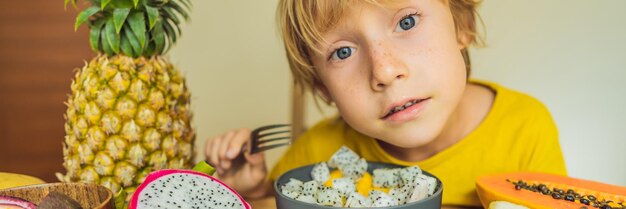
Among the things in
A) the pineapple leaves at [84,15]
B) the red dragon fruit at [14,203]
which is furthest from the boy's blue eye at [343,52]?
the red dragon fruit at [14,203]

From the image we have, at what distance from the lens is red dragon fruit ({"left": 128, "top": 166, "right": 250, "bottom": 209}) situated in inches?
25.6

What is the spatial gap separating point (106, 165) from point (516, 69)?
1.33 meters

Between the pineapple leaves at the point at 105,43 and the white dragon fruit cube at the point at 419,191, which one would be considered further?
the pineapple leaves at the point at 105,43

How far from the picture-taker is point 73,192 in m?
0.63

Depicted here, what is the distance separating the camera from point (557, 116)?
5.73ft

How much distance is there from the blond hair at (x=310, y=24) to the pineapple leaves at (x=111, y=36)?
30 cm

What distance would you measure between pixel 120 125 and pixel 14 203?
359 millimetres

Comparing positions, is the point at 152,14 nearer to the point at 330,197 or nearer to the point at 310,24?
the point at 310,24

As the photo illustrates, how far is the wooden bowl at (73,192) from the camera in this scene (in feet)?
2.05

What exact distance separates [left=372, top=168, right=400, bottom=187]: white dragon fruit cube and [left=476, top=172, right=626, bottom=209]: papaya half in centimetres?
13

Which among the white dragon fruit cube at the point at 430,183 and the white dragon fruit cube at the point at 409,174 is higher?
the white dragon fruit cube at the point at 430,183

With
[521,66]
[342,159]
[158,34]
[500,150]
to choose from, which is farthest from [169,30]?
[521,66]

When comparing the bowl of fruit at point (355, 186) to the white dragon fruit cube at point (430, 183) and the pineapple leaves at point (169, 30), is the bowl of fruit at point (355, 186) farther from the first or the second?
the pineapple leaves at point (169, 30)

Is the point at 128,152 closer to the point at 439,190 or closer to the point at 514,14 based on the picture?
the point at 439,190
